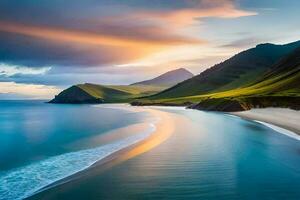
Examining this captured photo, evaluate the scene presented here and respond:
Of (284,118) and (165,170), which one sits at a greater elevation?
(284,118)

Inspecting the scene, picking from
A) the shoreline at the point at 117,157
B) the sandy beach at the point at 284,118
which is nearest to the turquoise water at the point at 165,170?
the shoreline at the point at 117,157

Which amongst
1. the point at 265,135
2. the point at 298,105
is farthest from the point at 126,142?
the point at 298,105

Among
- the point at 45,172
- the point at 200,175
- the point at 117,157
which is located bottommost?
the point at 200,175

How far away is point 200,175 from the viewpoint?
30.4 m

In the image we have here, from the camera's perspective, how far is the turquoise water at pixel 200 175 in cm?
2527

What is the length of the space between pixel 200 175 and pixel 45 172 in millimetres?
12646

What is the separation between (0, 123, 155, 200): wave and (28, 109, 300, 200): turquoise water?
1.68 m

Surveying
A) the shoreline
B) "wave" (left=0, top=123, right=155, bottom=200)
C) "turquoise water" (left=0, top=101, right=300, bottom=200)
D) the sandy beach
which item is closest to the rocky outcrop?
the sandy beach

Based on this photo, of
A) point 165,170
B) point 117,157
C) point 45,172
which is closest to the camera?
point 45,172

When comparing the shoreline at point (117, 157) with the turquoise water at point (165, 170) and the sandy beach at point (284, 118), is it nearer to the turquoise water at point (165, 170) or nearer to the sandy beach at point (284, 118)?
the turquoise water at point (165, 170)

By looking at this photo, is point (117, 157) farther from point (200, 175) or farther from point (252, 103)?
point (252, 103)

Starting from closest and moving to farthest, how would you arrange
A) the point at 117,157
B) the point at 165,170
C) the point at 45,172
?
the point at 45,172
the point at 165,170
the point at 117,157

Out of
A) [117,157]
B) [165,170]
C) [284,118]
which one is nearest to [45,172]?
[117,157]

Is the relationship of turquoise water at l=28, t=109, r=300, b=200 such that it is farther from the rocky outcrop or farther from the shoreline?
the rocky outcrop
